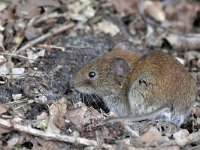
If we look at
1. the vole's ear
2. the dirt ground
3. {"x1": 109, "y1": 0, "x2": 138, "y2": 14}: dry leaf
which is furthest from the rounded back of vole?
{"x1": 109, "y1": 0, "x2": 138, "y2": 14}: dry leaf

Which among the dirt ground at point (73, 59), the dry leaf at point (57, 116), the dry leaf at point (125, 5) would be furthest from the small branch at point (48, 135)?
the dry leaf at point (125, 5)

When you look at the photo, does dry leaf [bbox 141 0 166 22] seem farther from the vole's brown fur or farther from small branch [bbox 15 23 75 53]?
the vole's brown fur

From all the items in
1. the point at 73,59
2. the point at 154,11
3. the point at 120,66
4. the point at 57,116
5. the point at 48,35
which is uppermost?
the point at 154,11

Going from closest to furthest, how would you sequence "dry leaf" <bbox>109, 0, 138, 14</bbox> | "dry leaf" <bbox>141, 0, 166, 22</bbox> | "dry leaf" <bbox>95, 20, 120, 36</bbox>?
1. "dry leaf" <bbox>95, 20, 120, 36</bbox>
2. "dry leaf" <bbox>109, 0, 138, 14</bbox>
3. "dry leaf" <bbox>141, 0, 166, 22</bbox>

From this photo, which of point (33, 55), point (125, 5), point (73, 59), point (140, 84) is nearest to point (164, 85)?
point (140, 84)

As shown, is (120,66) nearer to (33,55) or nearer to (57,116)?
(57,116)

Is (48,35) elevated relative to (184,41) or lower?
elevated

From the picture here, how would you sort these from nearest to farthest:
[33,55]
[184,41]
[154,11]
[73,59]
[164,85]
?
[164,85] → [33,55] → [73,59] → [184,41] → [154,11]

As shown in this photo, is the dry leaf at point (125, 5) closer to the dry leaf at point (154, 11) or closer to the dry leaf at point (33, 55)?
the dry leaf at point (154, 11)
